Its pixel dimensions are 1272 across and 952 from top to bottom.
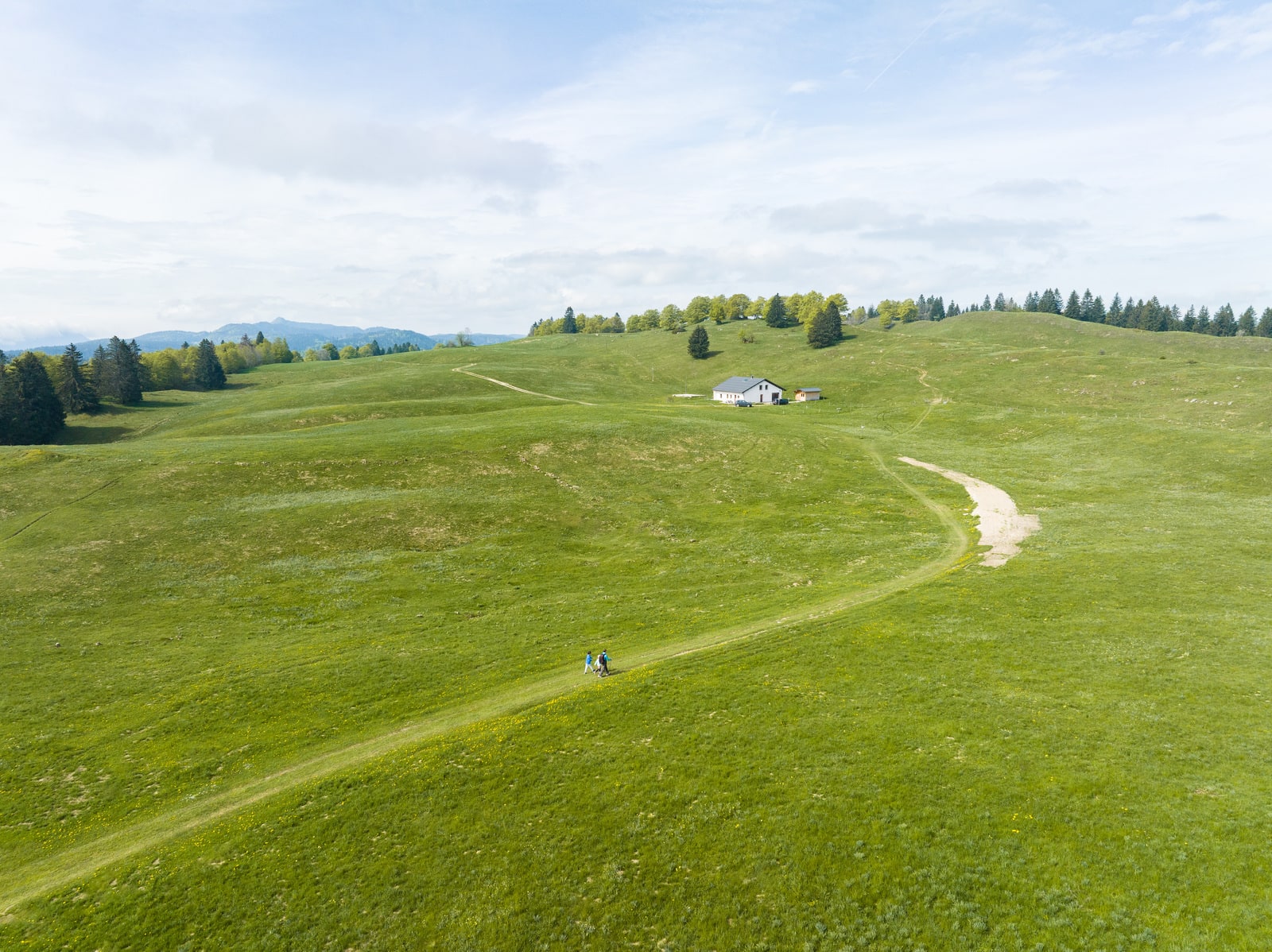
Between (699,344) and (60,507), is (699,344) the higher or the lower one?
the higher one

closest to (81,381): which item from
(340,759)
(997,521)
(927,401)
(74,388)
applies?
(74,388)

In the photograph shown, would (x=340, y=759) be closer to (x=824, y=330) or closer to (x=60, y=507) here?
(x=60, y=507)

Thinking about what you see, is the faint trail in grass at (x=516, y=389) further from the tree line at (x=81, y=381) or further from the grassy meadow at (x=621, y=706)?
the tree line at (x=81, y=381)

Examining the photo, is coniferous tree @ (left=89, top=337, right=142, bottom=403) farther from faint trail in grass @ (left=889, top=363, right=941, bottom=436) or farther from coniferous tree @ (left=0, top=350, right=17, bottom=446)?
faint trail in grass @ (left=889, top=363, right=941, bottom=436)

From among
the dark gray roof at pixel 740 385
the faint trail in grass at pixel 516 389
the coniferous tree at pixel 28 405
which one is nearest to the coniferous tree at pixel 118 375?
the coniferous tree at pixel 28 405

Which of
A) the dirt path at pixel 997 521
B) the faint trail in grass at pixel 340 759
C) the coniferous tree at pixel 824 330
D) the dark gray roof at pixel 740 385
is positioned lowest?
the faint trail in grass at pixel 340 759

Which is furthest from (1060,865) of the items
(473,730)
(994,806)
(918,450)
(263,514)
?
(918,450)

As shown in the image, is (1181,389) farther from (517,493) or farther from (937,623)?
(517,493)
